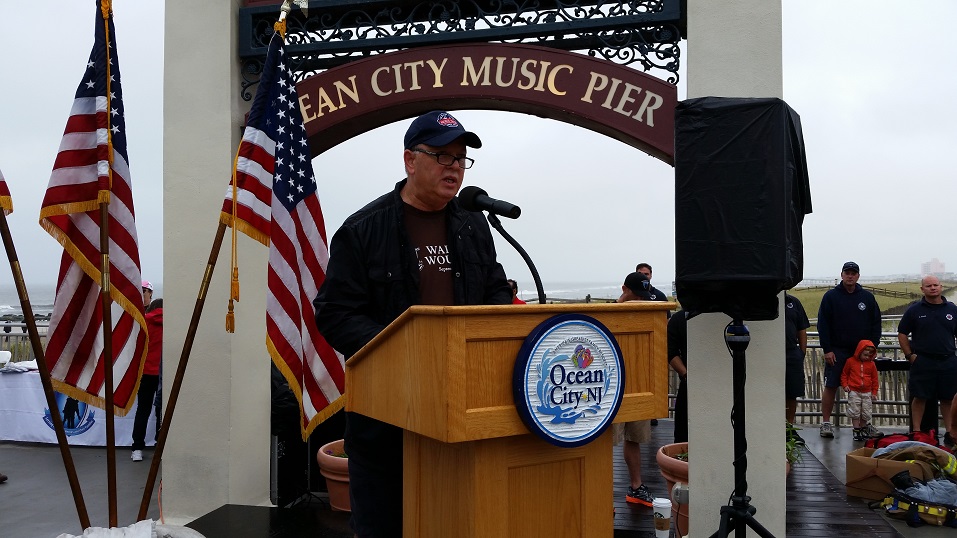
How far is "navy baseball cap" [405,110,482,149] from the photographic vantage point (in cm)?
253

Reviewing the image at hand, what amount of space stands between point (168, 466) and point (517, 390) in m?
4.02

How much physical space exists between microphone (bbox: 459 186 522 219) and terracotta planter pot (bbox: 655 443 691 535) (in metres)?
2.57

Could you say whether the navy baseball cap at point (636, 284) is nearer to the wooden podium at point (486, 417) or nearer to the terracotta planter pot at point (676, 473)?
the terracotta planter pot at point (676, 473)

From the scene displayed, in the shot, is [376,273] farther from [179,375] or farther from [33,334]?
[33,334]

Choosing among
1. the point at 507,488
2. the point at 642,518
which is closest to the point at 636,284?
the point at 642,518

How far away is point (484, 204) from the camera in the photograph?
2.42 metres

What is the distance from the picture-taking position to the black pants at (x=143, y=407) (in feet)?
25.3

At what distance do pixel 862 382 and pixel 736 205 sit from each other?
569 centimetres

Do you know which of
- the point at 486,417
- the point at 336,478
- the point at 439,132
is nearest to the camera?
the point at 486,417

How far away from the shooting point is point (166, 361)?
5102 millimetres

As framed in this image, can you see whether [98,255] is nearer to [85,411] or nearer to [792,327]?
[85,411]

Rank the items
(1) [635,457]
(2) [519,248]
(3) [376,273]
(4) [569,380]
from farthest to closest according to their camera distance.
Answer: (1) [635,457] → (3) [376,273] → (2) [519,248] → (4) [569,380]

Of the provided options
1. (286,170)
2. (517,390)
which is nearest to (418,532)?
(517,390)

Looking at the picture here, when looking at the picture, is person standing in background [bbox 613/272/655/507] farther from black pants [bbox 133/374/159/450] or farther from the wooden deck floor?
black pants [bbox 133/374/159/450]
